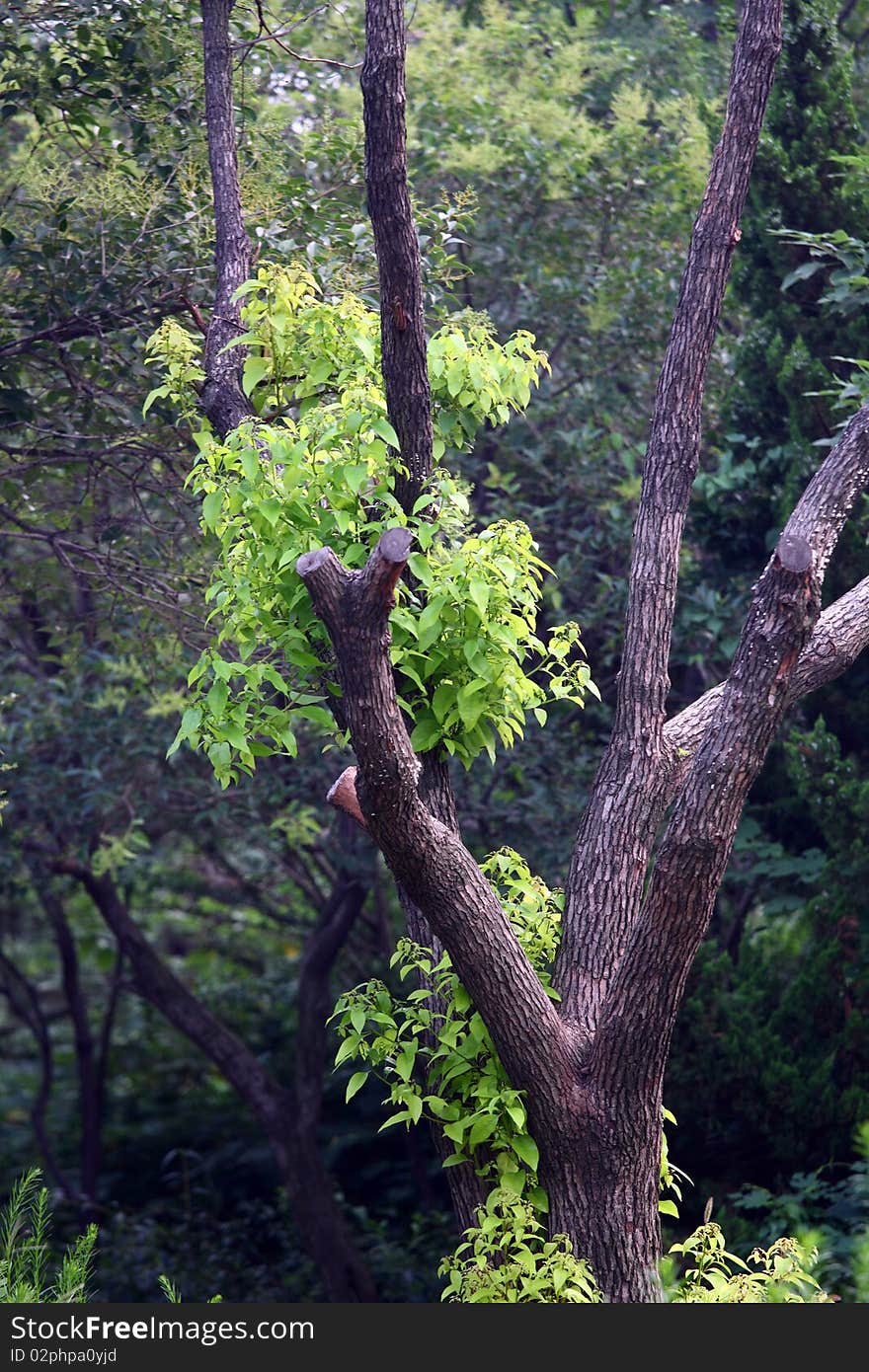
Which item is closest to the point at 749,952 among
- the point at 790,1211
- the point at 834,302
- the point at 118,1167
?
the point at 790,1211

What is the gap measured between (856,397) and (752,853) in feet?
7.51

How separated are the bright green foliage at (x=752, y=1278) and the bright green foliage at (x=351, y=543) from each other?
1408 millimetres

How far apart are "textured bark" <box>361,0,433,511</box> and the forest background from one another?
1049 millimetres

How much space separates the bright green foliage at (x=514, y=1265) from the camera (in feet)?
11.1

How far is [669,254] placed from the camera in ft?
23.9

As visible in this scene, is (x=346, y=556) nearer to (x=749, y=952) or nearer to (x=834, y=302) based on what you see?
(x=834, y=302)

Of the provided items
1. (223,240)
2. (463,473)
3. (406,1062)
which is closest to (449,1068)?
(406,1062)

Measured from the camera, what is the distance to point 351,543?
12.0 feet

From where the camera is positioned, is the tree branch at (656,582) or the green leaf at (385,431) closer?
the green leaf at (385,431)

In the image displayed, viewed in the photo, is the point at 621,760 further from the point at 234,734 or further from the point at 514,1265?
the point at 514,1265

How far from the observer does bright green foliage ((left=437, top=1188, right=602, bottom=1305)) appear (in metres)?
3.38

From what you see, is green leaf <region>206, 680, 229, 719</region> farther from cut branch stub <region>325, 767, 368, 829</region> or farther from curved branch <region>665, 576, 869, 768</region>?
curved branch <region>665, 576, 869, 768</region>

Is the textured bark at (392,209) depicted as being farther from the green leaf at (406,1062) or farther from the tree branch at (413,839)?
the green leaf at (406,1062)

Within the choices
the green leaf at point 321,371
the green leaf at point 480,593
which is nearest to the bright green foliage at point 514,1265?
the green leaf at point 480,593
